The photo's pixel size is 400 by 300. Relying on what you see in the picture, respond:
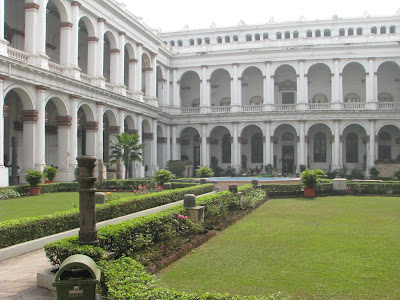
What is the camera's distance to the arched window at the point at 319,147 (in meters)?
46.2

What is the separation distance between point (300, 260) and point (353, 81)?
41354 mm

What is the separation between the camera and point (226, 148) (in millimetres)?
49000

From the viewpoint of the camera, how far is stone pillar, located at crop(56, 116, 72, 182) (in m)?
27.3

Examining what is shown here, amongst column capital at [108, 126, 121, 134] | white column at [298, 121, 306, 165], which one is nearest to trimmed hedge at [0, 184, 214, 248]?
column capital at [108, 126, 121, 134]

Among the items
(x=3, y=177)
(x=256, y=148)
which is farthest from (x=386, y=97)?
(x=3, y=177)

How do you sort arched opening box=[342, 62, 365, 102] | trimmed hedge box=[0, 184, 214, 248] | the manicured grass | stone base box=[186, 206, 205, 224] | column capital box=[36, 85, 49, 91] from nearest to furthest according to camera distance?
the manicured grass < trimmed hedge box=[0, 184, 214, 248] < stone base box=[186, 206, 205, 224] < column capital box=[36, 85, 49, 91] < arched opening box=[342, 62, 365, 102]

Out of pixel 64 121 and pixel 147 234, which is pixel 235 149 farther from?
pixel 147 234

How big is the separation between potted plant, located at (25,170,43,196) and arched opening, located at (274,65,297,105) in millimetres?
31530

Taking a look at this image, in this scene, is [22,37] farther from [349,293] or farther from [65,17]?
[349,293]

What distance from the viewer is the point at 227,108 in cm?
4528

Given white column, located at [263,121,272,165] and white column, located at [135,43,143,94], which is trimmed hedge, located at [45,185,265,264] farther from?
white column, located at [263,121,272,165]

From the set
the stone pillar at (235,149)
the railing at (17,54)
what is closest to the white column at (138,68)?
the stone pillar at (235,149)

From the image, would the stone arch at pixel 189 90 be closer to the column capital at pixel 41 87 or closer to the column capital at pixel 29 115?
the column capital at pixel 41 87

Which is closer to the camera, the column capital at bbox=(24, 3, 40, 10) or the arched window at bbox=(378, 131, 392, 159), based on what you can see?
the column capital at bbox=(24, 3, 40, 10)
